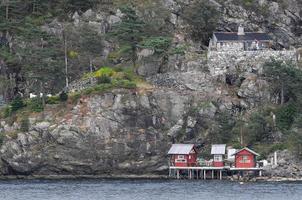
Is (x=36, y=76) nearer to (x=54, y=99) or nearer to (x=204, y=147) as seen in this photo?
(x=54, y=99)

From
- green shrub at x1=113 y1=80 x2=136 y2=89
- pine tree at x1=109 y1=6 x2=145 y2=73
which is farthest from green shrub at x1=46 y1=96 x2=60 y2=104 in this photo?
pine tree at x1=109 y1=6 x2=145 y2=73

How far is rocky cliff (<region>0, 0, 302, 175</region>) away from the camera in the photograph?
142m

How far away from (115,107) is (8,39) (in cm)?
2427

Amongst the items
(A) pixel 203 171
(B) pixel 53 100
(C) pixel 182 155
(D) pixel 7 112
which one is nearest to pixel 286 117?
(A) pixel 203 171

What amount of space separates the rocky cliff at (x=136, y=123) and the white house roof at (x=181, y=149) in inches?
71.2

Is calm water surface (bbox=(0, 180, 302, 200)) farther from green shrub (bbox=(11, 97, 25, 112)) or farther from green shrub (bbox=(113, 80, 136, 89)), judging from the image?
green shrub (bbox=(113, 80, 136, 89))

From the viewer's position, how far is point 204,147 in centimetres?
14375

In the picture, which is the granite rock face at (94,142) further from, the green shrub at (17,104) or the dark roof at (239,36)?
the dark roof at (239,36)

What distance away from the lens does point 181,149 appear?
140m

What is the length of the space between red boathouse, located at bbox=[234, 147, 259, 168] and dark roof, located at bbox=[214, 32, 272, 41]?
21898 millimetres

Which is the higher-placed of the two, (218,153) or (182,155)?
(218,153)

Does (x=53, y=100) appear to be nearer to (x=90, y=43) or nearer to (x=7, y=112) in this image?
(x=7, y=112)

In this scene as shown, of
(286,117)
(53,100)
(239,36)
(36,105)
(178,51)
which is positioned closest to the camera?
(286,117)

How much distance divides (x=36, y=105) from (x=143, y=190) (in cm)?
2868
